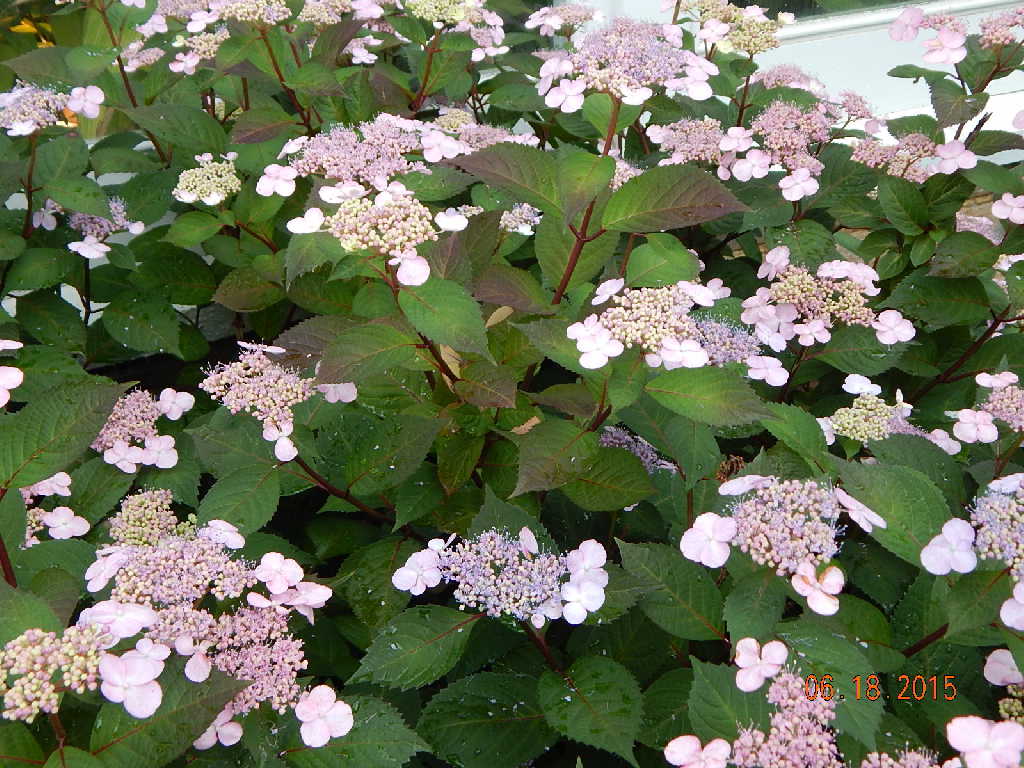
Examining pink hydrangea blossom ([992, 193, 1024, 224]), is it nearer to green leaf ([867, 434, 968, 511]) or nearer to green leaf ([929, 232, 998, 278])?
green leaf ([929, 232, 998, 278])

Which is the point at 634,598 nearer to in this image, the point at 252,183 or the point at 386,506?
the point at 386,506

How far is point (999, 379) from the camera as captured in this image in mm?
1147

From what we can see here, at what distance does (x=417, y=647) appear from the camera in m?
0.91

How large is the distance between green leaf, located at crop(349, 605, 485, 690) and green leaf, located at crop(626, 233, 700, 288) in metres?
0.49

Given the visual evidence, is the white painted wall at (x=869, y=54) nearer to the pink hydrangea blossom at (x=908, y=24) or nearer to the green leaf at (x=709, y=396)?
the pink hydrangea blossom at (x=908, y=24)

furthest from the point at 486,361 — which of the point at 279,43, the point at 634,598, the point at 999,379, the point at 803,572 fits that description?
Answer: the point at 279,43

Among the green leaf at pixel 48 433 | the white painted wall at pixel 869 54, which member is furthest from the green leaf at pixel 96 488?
the white painted wall at pixel 869 54

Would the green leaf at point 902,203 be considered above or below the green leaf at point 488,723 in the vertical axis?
above

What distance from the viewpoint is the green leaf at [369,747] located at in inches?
31.4

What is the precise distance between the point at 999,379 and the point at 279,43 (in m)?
1.35

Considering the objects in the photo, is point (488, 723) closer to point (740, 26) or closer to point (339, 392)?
point (339, 392)

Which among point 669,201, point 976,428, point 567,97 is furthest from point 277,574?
point 976,428

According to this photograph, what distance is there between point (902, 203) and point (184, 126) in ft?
4.57

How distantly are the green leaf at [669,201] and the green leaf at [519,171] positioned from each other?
3.2 inches
